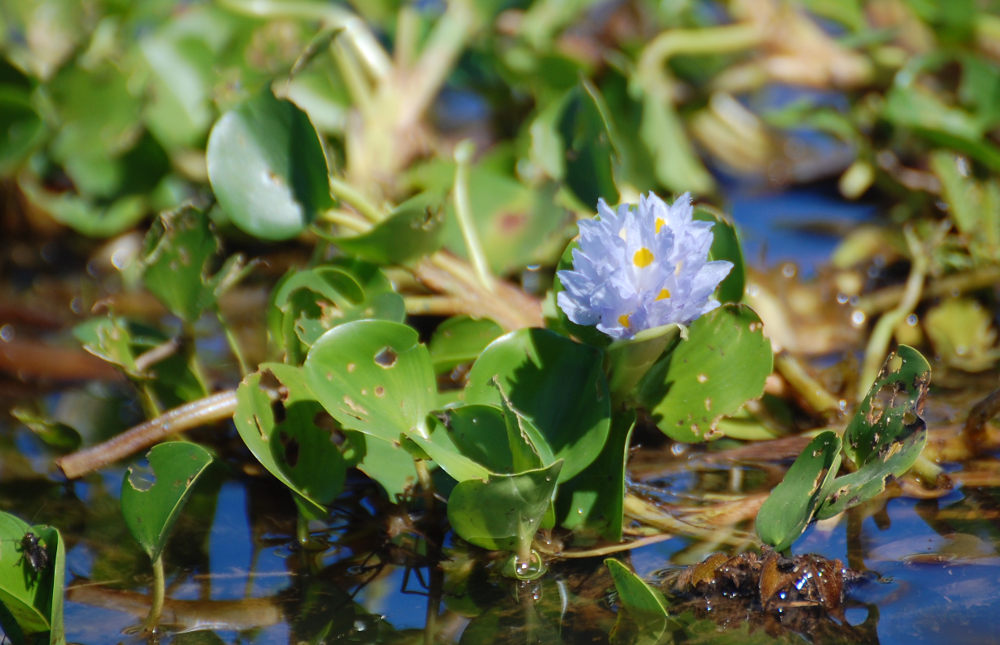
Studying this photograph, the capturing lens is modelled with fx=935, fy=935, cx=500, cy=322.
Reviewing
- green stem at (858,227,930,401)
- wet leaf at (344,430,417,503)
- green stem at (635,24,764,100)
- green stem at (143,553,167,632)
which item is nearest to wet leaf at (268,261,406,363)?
wet leaf at (344,430,417,503)

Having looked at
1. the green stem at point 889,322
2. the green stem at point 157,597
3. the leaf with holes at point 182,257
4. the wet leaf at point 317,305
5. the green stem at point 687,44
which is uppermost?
the green stem at point 687,44

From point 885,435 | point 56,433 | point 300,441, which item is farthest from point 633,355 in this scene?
point 56,433

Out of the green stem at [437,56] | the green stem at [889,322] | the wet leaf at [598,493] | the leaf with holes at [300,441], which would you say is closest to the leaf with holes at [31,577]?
the leaf with holes at [300,441]

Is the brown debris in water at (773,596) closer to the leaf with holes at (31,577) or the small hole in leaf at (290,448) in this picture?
the small hole in leaf at (290,448)

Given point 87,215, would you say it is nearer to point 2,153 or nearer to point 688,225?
point 2,153

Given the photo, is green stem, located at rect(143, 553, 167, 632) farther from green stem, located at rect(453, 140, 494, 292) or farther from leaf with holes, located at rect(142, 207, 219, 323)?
green stem, located at rect(453, 140, 494, 292)

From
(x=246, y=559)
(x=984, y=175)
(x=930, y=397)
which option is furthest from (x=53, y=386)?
(x=984, y=175)
